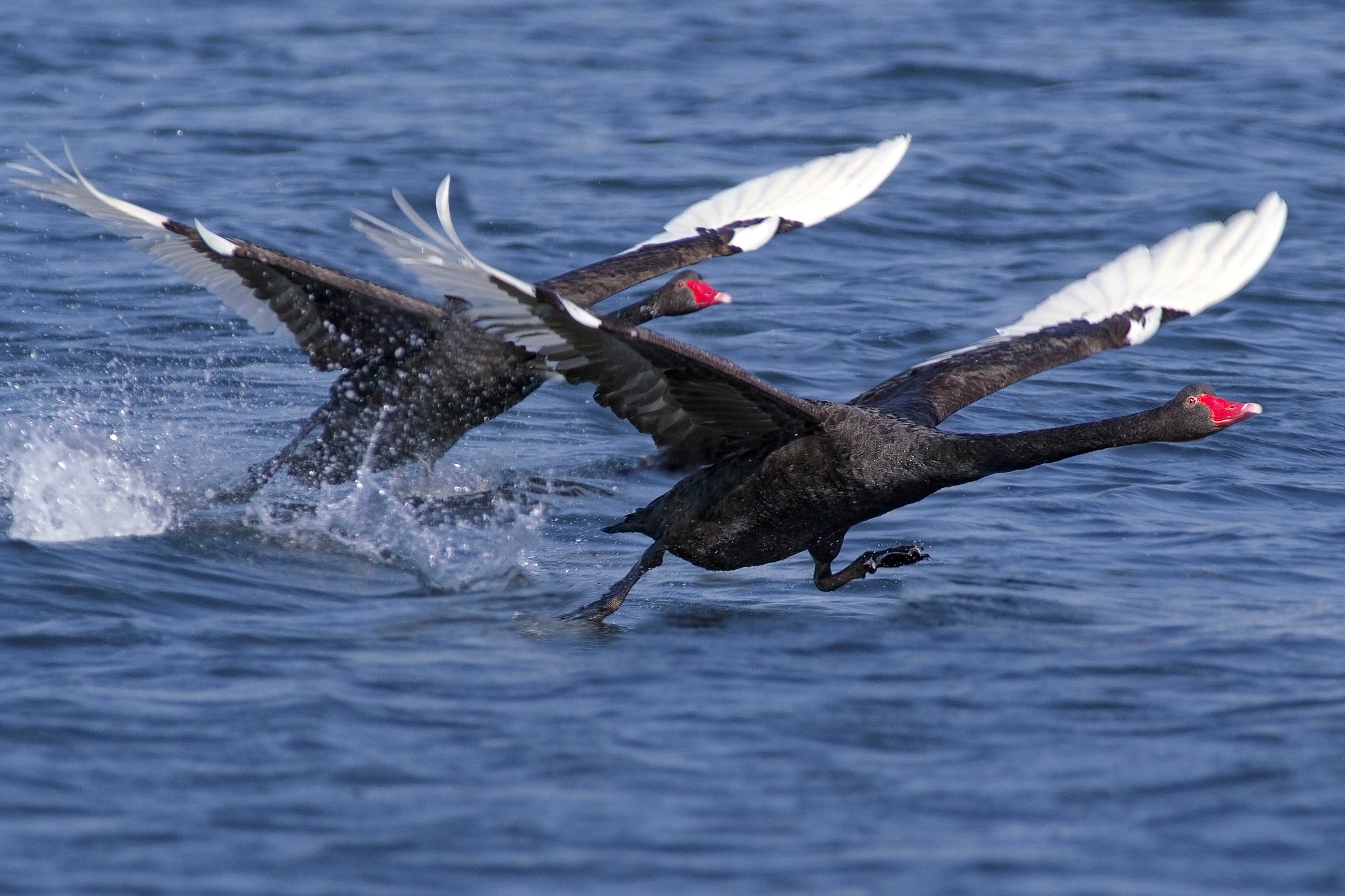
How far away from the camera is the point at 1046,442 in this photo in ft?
22.1

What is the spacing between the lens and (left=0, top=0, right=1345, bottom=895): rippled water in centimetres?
472

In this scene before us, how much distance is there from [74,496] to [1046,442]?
13.6 ft

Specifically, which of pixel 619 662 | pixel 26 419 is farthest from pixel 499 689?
pixel 26 419

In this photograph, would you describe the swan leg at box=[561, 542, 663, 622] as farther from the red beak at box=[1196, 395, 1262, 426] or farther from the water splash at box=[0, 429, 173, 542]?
the red beak at box=[1196, 395, 1262, 426]

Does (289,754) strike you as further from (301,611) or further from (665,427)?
(665,427)

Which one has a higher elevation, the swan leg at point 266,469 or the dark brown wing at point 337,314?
the dark brown wing at point 337,314

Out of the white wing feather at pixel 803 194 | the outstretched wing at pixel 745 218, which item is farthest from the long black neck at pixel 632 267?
the white wing feather at pixel 803 194

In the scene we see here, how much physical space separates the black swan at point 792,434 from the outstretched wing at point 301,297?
173 cm

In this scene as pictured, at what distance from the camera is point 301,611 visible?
6.73m

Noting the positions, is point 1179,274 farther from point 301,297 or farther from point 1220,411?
point 301,297

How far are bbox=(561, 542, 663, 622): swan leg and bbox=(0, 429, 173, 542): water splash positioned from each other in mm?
2006

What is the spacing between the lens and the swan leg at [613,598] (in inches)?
272

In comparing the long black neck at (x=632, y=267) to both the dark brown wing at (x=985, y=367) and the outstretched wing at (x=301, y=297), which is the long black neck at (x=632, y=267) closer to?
the outstretched wing at (x=301, y=297)

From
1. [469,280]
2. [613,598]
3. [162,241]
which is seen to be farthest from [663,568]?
[162,241]
